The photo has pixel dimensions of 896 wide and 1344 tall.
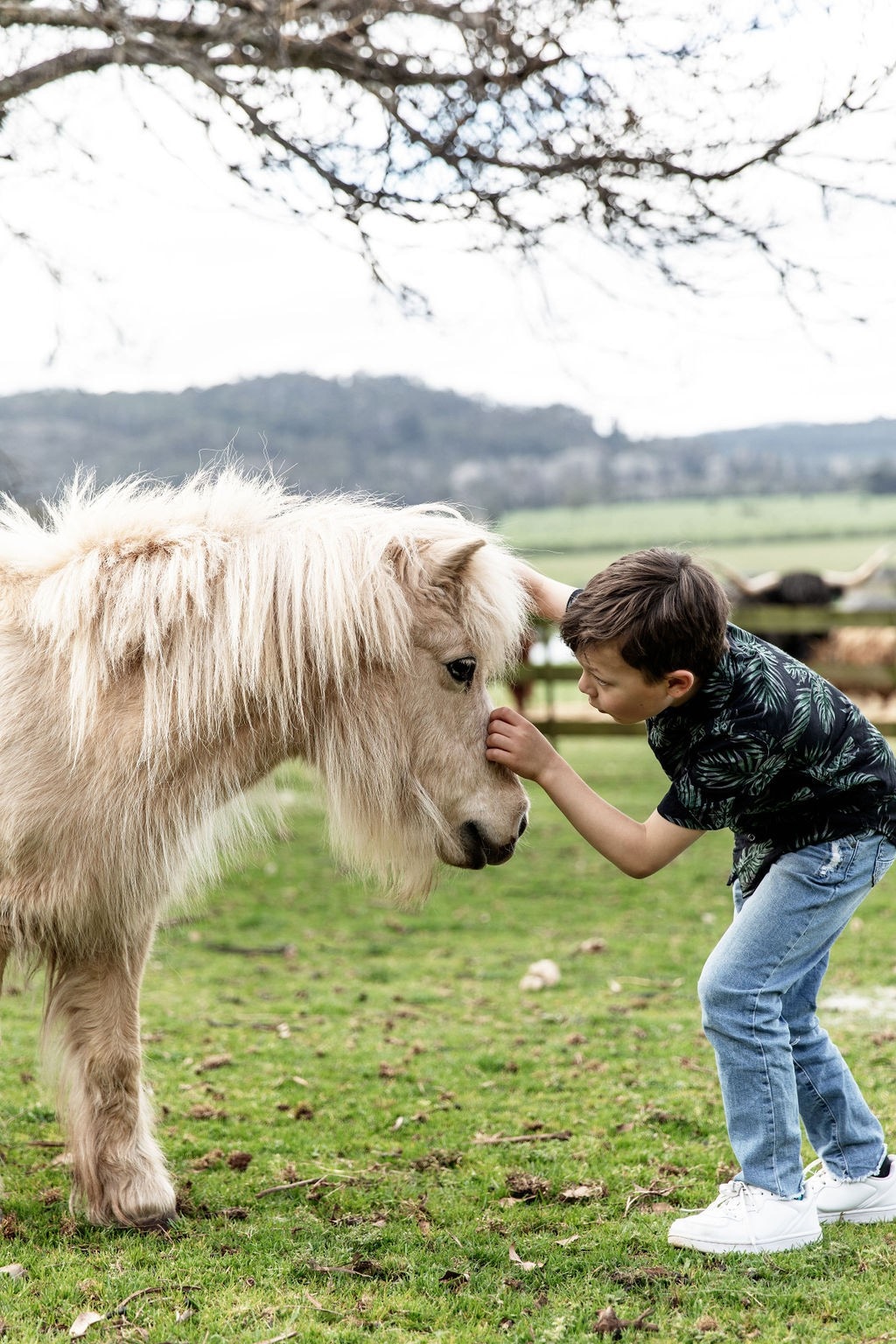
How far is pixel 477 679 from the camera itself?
9.89 ft

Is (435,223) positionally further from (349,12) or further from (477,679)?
(477,679)

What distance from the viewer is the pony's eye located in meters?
2.95

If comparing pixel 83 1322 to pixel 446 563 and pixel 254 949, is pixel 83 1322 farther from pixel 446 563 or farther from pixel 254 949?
pixel 254 949

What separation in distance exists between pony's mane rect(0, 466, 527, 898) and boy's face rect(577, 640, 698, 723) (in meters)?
0.39

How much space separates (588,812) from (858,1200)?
1.31 metres

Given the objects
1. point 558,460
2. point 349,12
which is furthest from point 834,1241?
point 558,460

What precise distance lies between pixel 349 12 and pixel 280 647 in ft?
14.2

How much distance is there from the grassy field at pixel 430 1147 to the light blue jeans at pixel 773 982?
28 cm

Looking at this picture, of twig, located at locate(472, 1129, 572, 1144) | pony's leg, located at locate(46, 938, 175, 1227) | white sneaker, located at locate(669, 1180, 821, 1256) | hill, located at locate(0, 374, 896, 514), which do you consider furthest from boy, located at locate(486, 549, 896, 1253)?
hill, located at locate(0, 374, 896, 514)

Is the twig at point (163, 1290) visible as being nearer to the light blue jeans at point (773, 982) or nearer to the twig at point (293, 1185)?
the twig at point (293, 1185)

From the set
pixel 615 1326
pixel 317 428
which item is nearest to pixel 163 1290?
pixel 615 1326

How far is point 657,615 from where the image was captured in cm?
253

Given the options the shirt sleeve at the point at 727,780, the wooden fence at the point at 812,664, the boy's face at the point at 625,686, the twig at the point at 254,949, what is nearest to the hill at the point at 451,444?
the wooden fence at the point at 812,664

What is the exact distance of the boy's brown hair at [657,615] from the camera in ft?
8.33
